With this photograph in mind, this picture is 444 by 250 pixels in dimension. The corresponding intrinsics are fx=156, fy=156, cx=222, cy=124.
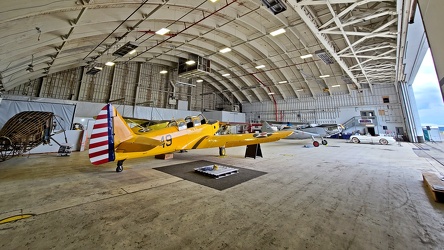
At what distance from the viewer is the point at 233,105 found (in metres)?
35.3

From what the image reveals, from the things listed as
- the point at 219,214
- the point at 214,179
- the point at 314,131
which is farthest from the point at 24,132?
the point at 314,131

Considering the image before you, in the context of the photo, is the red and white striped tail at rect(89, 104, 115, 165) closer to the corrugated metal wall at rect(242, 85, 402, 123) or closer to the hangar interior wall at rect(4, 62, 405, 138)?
the hangar interior wall at rect(4, 62, 405, 138)

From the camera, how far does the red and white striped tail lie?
15.2ft

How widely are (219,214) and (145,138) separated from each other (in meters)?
3.38

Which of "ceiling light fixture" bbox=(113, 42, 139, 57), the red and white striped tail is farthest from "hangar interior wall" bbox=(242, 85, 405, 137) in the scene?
the red and white striped tail

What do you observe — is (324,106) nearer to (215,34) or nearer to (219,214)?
(215,34)

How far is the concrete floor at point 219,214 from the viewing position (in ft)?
6.55

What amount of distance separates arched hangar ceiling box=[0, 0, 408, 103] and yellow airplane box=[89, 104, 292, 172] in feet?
19.6

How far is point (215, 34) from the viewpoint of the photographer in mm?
16516

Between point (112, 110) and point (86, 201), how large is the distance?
112 inches

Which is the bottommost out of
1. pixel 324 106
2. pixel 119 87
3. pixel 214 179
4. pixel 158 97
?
pixel 214 179

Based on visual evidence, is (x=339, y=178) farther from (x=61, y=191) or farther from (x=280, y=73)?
(x=280, y=73)

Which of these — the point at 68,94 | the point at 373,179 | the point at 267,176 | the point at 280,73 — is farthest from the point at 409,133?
the point at 68,94

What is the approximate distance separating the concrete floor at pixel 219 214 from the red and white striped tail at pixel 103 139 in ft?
2.16
